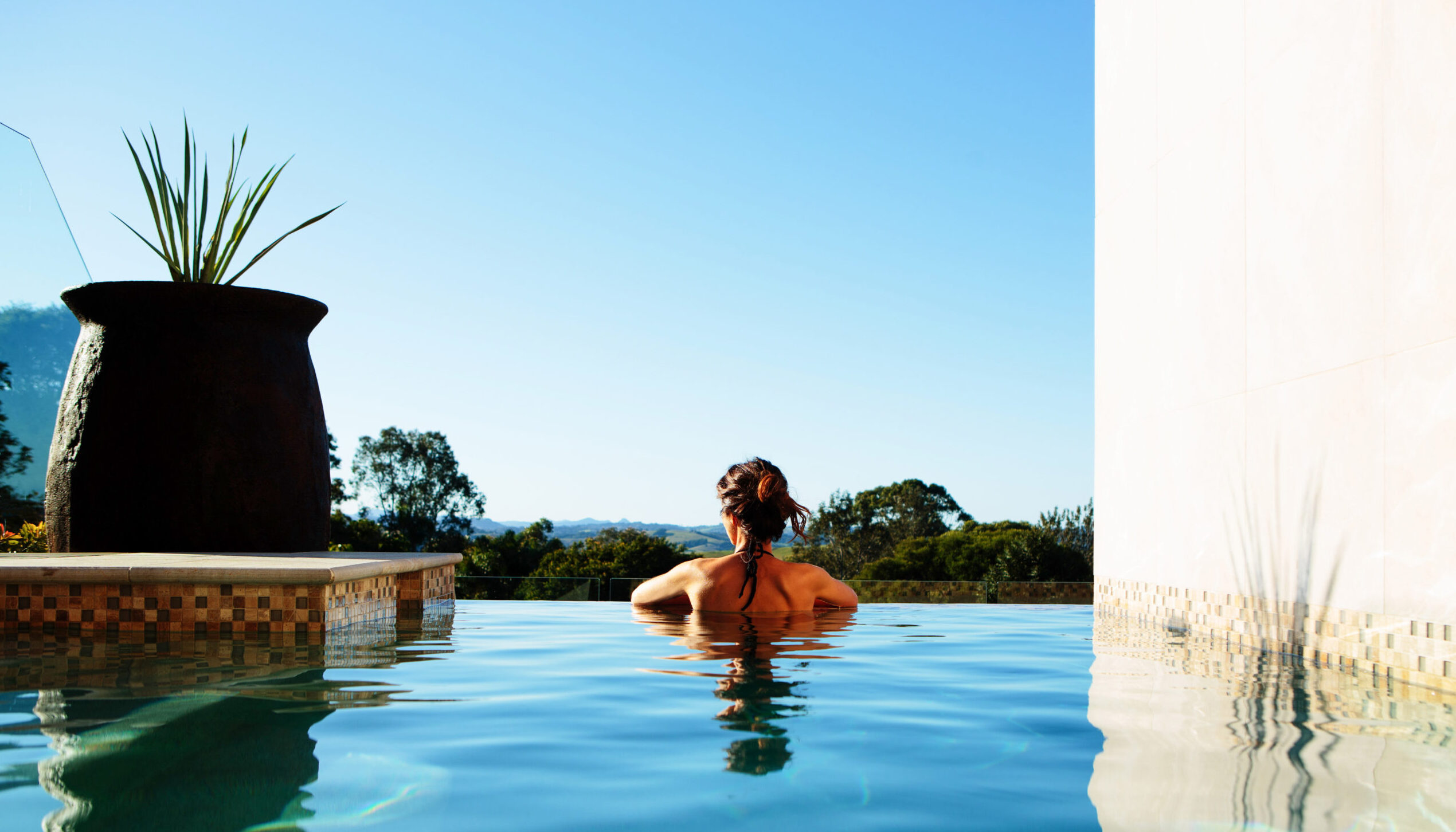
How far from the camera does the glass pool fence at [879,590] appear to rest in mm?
8180

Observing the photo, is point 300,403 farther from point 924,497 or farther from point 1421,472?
point 924,497

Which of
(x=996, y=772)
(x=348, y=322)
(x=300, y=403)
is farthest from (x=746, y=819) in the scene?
(x=348, y=322)

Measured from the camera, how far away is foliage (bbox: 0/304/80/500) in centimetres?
1586

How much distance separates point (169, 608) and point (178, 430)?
1.69 metres

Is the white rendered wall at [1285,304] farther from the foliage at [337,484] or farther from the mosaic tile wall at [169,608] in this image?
the foliage at [337,484]

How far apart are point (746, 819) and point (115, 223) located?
6191mm

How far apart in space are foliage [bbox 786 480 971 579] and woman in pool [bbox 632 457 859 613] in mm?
33551

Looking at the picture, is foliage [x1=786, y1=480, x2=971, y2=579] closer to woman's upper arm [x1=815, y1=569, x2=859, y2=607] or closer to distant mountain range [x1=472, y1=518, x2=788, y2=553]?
distant mountain range [x1=472, y1=518, x2=788, y2=553]

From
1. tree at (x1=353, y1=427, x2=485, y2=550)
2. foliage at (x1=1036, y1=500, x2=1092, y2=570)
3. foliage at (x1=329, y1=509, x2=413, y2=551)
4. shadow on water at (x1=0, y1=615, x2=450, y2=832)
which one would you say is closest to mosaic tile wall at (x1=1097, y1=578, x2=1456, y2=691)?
shadow on water at (x1=0, y1=615, x2=450, y2=832)

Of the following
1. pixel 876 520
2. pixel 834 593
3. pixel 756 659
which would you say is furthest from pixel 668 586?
pixel 876 520

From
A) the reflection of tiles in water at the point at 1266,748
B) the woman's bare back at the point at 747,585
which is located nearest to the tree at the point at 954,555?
the woman's bare back at the point at 747,585

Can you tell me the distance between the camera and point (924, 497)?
41.2 meters

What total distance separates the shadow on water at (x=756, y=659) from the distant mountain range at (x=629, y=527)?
2261 centimetres

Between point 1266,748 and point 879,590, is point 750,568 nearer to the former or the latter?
point 1266,748
